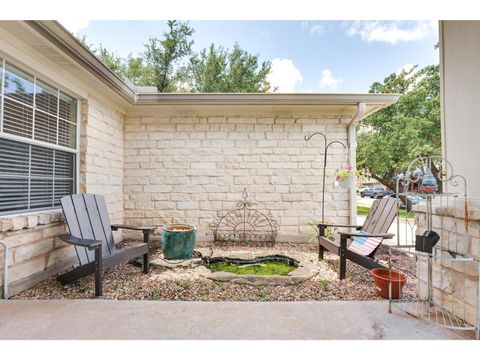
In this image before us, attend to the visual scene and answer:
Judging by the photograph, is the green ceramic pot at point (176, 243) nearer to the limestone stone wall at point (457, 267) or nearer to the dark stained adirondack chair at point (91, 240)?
the dark stained adirondack chair at point (91, 240)

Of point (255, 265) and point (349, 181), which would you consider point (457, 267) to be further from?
point (255, 265)

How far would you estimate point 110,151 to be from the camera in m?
3.87

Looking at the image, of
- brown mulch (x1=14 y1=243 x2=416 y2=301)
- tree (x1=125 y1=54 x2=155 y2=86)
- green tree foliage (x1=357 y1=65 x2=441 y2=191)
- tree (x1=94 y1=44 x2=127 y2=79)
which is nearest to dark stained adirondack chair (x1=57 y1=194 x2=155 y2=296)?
brown mulch (x1=14 y1=243 x2=416 y2=301)

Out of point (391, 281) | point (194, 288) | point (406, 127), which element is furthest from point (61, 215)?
point (406, 127)

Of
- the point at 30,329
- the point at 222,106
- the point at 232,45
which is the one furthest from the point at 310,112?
the point at 232,45

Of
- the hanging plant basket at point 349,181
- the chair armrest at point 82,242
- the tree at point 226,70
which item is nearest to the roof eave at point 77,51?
the chair armrest at point 82,242

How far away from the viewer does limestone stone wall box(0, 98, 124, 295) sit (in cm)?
219

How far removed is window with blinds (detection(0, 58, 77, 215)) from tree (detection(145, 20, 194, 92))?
284 inches

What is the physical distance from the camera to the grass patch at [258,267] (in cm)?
291

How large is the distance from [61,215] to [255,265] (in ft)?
7.89

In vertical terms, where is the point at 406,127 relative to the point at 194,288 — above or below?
above

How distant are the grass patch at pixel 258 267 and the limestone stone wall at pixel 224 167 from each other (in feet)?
3.71

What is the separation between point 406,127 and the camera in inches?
413

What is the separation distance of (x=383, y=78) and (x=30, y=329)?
52.3ft
